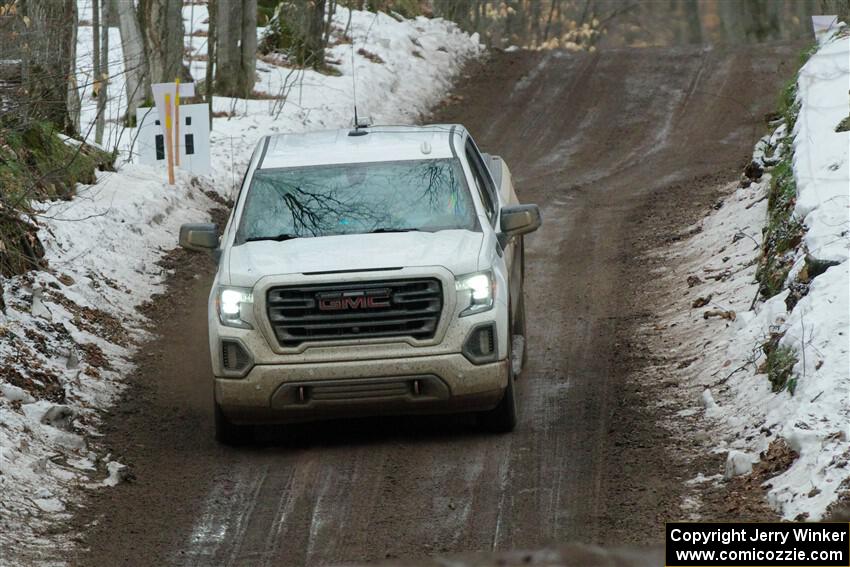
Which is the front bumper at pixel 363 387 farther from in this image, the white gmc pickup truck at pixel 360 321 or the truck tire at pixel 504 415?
the truck tire at pixel 504 415

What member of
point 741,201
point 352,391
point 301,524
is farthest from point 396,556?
point 741,201

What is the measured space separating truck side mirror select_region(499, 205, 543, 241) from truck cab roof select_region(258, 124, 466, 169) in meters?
0.69

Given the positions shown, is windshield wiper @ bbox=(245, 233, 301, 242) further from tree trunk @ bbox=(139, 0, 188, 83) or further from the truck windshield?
tree trunk @ bbox=(139, 0, 188, 83)

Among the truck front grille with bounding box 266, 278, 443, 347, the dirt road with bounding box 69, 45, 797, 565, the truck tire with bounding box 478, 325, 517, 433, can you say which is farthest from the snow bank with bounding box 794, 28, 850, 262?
the truck front grille with bounding box 266, 278, 443, 347

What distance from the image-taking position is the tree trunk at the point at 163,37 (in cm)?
2020

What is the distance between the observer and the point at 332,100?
924 inches

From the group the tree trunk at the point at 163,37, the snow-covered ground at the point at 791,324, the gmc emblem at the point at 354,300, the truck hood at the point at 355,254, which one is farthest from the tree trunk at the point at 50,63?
the snow-covered ground at the point at 791,324

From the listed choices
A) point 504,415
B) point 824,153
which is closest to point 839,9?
point 824,153

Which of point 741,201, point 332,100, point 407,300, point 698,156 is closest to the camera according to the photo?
point 407,300

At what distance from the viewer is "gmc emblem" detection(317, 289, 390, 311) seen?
8461 millimetres

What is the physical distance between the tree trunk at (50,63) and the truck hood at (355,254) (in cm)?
213

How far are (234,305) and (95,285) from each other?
469cm

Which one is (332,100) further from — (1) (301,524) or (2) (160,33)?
(1) (301,524)

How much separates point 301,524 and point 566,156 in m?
14.0
